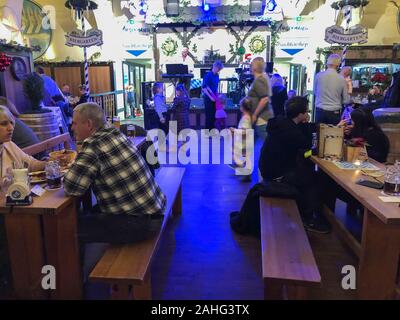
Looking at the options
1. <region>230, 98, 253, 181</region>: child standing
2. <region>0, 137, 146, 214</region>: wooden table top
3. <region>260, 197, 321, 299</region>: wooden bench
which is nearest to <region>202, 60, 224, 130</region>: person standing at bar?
<region>230, 98, 253, 181</region>: child standing

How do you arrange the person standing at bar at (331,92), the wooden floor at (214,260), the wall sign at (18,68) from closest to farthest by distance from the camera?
the wooden floor at (214,260), the person standing at bar at (331,92), the wall sign at (18,68)

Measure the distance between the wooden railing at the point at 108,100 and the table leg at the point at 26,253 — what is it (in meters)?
6.75

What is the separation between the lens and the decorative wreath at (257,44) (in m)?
10.9

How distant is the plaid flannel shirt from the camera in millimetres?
1937

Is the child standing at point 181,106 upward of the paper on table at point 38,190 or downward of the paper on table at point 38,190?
upward

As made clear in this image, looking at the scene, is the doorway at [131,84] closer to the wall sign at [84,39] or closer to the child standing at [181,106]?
the child standing at [181,106]

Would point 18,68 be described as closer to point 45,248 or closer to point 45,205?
point 45,248

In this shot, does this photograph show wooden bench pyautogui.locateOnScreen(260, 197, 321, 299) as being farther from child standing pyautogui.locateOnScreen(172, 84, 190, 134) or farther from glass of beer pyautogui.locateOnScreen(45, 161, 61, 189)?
child standing pyautogui.locateOnScreen(172, 84, 190, 134)

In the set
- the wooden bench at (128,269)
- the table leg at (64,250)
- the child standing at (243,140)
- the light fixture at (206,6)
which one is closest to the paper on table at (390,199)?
the wooden bench at (128,269)

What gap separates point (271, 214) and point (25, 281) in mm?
1664

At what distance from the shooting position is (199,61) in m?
11.3

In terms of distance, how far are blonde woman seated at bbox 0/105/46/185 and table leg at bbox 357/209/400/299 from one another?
2.12 metres

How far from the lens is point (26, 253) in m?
2.04
